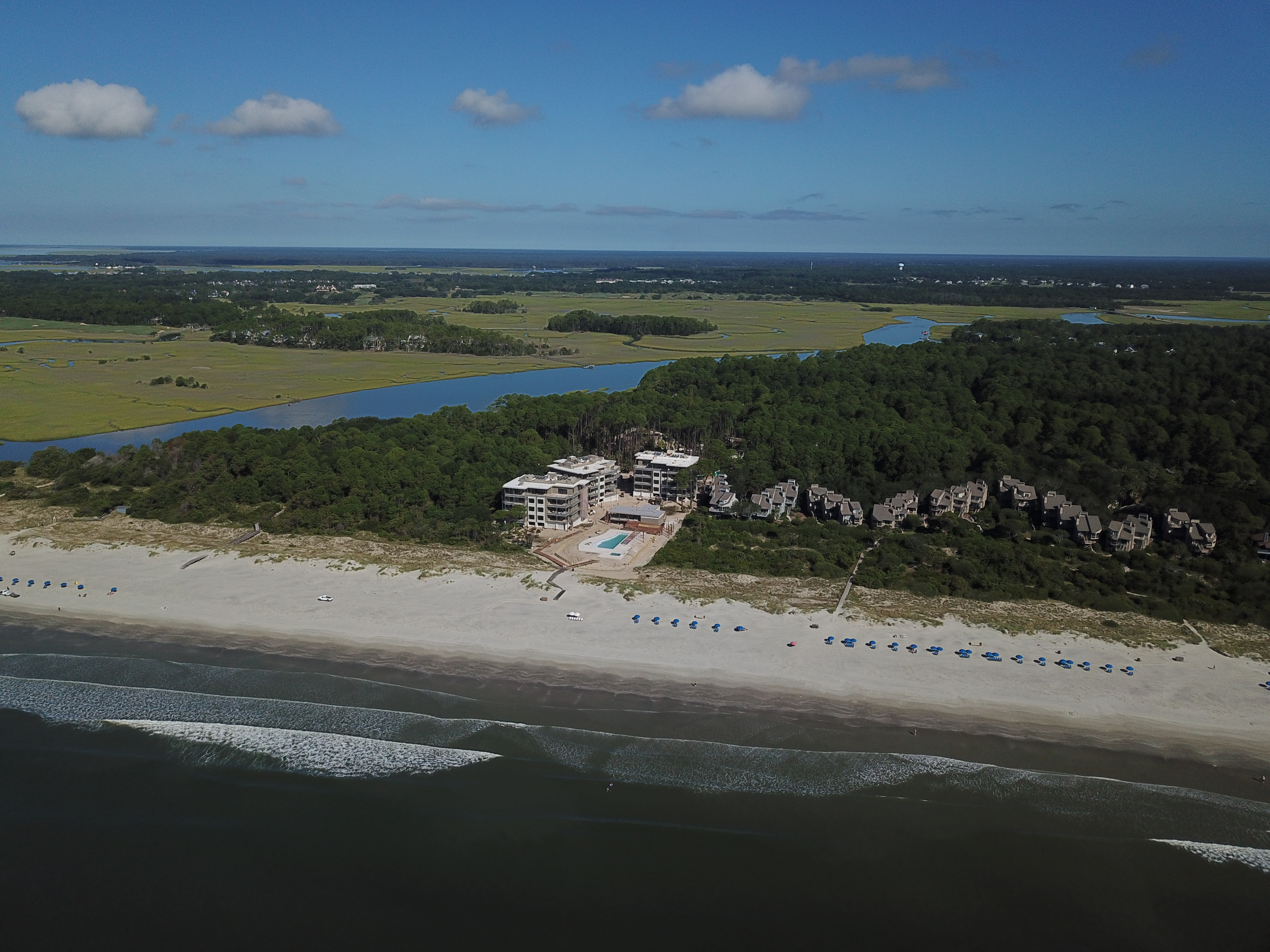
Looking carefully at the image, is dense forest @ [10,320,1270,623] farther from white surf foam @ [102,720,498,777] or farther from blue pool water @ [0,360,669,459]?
white surf foam @ [102,720,498,777]

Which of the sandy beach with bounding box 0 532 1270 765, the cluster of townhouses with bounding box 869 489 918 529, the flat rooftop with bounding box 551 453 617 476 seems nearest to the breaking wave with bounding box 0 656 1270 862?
the sandy beach with bounding box 0 532 1270 765

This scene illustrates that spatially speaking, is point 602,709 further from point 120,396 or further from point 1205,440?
point 120,396

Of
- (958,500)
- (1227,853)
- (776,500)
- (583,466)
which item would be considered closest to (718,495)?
(776,500)

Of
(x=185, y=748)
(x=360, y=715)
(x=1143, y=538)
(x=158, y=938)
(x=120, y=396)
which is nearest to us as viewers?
(x=158, y=938)

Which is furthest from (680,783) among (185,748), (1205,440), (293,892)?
(1205,440)

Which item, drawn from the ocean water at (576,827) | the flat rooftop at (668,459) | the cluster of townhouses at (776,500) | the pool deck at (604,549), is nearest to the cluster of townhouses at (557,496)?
the pool deck at (604,549)

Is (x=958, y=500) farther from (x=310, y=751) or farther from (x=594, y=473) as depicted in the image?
(x=310, y=751)

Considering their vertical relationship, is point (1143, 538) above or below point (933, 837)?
above
